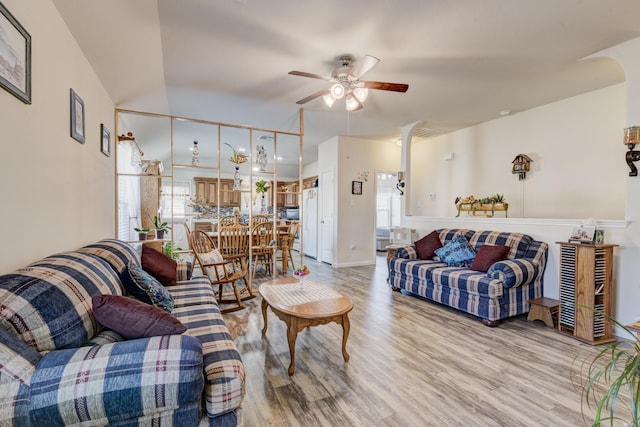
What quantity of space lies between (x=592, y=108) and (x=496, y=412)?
159 inches

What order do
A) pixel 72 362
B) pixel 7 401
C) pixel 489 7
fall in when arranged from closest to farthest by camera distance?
pixel 7 401 → pixel 72 362 → pixel 489 7

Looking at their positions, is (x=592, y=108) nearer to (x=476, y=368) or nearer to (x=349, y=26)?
(x=349, y=26)

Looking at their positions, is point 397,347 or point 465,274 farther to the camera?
point 465,274

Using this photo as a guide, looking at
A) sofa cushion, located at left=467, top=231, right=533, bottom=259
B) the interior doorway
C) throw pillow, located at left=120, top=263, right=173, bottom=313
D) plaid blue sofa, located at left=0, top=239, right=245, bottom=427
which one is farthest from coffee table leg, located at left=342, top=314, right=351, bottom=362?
the interior doorway

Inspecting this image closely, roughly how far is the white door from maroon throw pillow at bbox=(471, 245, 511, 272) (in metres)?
3.04

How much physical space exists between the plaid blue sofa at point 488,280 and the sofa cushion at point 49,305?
323 cm

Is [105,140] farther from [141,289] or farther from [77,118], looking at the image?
[141,289]

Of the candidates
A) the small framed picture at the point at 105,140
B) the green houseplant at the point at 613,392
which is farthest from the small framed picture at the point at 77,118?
the green houseplant at the point at 613,392

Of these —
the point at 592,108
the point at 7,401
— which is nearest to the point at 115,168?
the point at 7,401

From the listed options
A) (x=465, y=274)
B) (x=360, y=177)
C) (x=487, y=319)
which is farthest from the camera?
(x=360, y=177)

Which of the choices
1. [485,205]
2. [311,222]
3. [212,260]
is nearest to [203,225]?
[311,222]

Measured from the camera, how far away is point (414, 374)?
6.92ft

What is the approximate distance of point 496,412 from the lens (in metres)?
1.72

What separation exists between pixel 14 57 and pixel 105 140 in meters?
1.87
